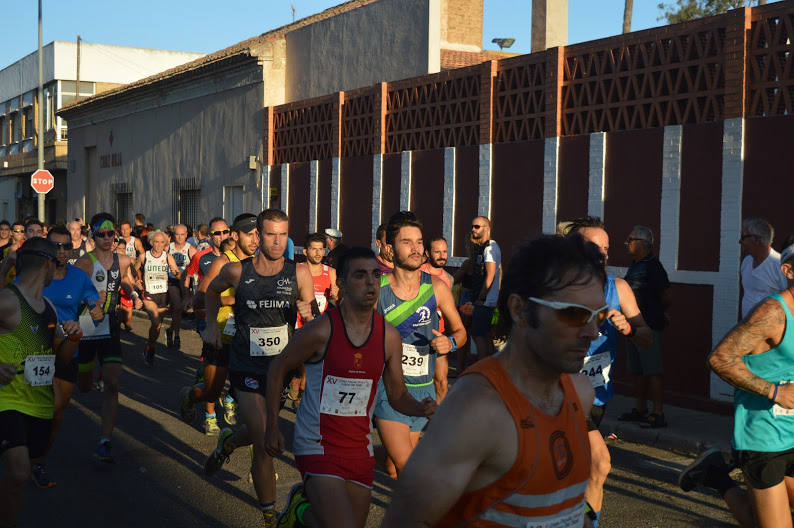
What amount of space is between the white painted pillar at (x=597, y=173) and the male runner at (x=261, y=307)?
6.58 m

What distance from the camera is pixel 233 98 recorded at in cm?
2431

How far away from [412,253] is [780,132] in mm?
5649

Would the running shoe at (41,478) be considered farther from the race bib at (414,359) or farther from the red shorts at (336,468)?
the red shorts at (336,468)

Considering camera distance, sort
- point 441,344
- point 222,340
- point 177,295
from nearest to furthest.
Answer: point 441,344, point 222,340, point 177,295

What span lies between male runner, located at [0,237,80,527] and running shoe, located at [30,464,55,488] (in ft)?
5.58

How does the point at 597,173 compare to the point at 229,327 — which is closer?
the point at 229,327

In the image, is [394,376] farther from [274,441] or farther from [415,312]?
[415,312]

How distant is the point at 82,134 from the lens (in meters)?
35.8

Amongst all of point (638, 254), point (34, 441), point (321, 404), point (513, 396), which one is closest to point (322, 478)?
point (321, 404)

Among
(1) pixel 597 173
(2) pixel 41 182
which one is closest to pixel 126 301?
(1) pixel 597 173

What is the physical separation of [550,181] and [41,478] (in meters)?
8.43

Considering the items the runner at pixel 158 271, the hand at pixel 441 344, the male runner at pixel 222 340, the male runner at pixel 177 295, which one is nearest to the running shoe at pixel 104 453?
the male runner at pixel 222 340

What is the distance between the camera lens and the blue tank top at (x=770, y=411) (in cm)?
469

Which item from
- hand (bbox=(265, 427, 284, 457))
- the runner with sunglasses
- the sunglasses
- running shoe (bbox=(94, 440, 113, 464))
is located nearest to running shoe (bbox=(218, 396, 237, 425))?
running shoe (bbox=(94, 440, 113, 464))
